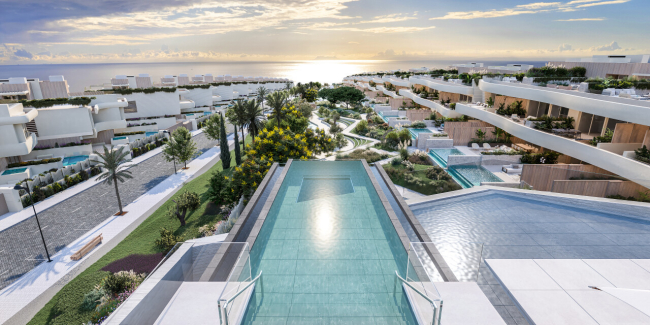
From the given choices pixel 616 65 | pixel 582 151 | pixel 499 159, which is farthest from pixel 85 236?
pixel 616 65

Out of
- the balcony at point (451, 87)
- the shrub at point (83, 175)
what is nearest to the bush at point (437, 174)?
the balcony at point (451, 87)

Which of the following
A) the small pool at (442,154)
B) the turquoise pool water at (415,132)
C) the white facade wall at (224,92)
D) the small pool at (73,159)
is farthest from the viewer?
the white facade wall at (224,92)

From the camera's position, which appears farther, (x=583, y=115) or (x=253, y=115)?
(x=253, y=115)

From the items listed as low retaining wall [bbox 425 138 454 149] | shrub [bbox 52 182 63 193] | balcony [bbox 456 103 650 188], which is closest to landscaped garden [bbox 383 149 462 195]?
low retaining wall [bbox 425 138 454 149]

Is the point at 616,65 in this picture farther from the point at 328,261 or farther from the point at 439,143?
the point at 328,261

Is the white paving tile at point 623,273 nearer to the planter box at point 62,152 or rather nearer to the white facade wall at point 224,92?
the planter box at point 62,152
